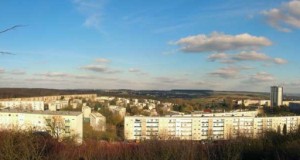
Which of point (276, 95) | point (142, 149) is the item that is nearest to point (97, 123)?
point (142, 149)

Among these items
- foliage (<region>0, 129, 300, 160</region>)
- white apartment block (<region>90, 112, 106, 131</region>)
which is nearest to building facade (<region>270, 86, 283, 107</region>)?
white apartment block (<region>90, 112, 106, 131</region>)

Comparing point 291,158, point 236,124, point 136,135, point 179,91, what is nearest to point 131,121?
point 136,135

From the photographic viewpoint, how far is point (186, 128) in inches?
1372

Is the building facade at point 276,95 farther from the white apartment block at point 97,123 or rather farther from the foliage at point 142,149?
the foliage at point 142,149

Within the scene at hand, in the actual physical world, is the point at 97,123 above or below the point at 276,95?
below

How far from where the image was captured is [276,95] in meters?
72.8

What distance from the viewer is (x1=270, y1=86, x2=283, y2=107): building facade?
70.7 metres

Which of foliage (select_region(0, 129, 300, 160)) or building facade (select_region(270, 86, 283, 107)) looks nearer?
foliage (select_region(0, 129, 300, 160))

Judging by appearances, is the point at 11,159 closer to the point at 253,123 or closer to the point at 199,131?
the point at 199,131

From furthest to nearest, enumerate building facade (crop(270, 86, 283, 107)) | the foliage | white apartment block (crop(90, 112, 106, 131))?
1. building facade (crop(270, 86, 283, 107))
2. white apartment block (crop(90, 112, 106, 131))
3. the foliage

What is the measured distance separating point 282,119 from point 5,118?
91.5 feet

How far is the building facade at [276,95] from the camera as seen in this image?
70675 millimetres

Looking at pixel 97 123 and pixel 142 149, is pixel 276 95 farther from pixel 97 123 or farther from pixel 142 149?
pixel 142 149

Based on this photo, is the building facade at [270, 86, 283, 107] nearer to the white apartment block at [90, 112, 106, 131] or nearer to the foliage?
the white apartment block at [90, 112, 106, 131]
